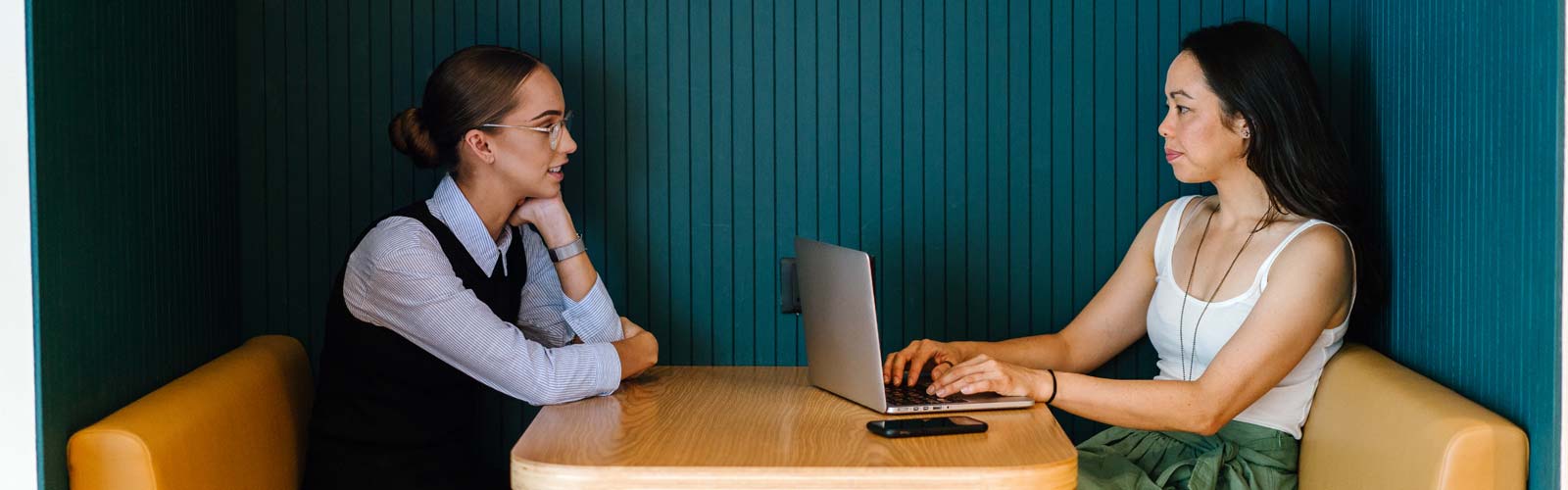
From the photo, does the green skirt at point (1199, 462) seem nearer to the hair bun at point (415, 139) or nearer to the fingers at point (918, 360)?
the fingers at point (918, 360)

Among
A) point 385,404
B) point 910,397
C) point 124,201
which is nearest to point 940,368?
point 910,397

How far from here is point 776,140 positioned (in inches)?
98.3

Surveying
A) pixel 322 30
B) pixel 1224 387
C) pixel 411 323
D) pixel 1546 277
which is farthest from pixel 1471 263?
pixel 322 30

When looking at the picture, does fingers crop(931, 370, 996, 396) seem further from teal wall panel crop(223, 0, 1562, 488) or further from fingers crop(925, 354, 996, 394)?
teal wall panel crop(223, 0, 1562, 488)

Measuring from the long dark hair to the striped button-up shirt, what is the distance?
1090 millimetres

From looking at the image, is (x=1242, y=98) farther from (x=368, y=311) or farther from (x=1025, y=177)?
(x=368, y=311)

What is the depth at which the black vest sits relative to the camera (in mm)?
2018

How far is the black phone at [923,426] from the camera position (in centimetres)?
163

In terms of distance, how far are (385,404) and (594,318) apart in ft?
1.26

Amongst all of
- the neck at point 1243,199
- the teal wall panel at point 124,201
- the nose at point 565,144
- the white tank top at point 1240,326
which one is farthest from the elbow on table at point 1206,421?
the teal wall panel at point 124,201

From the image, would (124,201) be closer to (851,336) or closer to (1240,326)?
(851,336)

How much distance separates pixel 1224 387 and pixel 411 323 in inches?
49.1

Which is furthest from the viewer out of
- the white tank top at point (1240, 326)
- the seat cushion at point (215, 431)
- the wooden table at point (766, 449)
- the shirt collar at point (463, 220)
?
the shirt collar at point (463, 220)

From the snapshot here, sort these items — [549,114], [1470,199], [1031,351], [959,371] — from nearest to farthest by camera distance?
[1470,199] → [959,371] → [549,114] → [1031,351]
